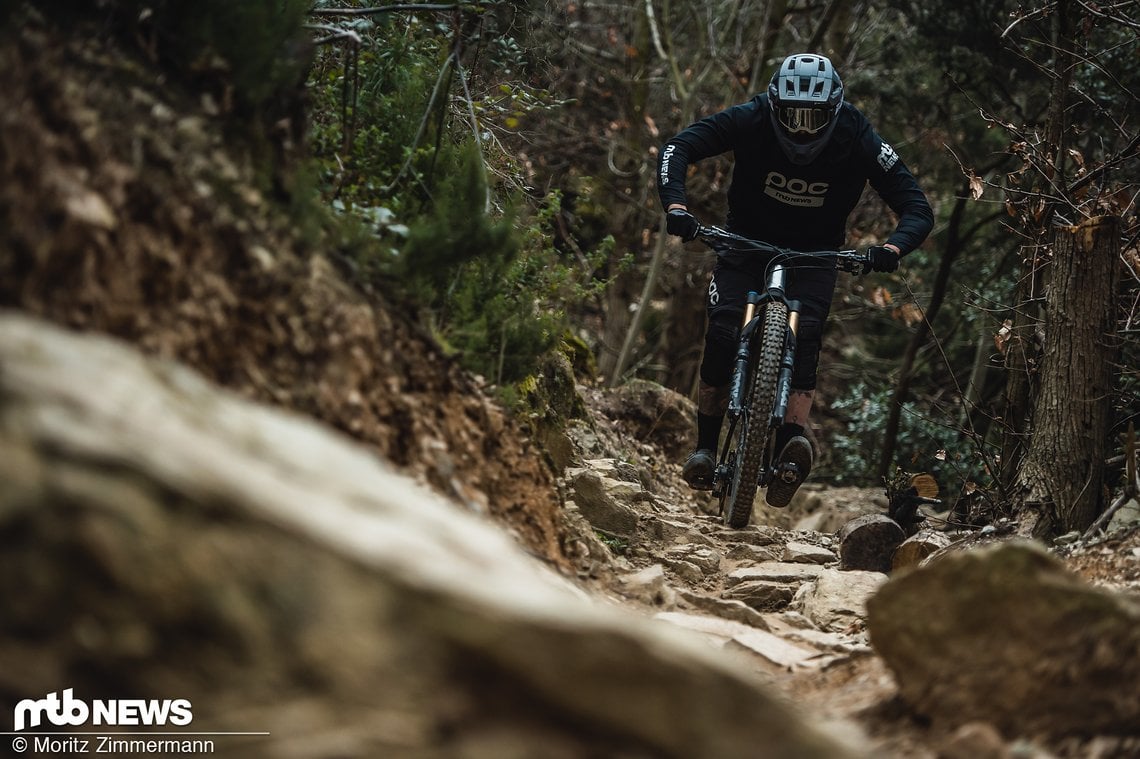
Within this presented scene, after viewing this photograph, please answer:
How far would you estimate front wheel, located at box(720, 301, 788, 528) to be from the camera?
5797 millimetres

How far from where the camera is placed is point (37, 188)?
2717mm

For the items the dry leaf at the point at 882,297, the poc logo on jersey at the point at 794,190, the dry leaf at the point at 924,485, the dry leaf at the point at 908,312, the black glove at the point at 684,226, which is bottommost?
the dry leaf at the point at 924,485

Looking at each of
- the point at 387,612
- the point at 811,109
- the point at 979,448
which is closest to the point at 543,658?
the point at 387,612

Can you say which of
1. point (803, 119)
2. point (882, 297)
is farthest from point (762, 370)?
point (882, 297)

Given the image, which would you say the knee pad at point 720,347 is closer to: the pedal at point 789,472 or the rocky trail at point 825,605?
the pedal at point 789,472

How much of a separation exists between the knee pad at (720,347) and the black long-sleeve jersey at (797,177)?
0.54 m

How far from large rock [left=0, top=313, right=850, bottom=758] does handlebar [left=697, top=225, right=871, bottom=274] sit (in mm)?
4125

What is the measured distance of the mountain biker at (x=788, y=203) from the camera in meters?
6.04

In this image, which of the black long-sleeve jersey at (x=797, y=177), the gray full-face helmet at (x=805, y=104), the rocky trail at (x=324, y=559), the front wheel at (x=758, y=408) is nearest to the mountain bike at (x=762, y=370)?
the front wheel at (x=758, y=408)

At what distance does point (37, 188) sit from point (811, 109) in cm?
419

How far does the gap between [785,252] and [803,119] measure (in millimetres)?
700

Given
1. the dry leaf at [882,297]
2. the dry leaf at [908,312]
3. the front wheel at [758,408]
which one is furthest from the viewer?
the dry leaf at [882,297]

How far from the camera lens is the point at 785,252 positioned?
19.9 ft

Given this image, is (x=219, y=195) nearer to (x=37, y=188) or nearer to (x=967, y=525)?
(x=37, y=188)
